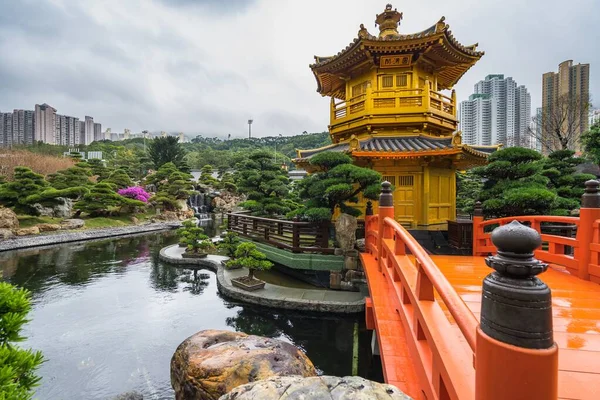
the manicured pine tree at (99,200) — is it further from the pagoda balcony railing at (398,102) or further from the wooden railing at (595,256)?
the wooden railing at (595,256)

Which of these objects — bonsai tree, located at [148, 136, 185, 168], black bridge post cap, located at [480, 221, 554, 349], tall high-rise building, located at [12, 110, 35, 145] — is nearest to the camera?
black bridge post cap, located at [480, 221, 554, 349]

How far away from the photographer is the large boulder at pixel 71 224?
18.2 m

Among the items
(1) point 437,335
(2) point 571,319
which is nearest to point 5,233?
(1) point 437,335

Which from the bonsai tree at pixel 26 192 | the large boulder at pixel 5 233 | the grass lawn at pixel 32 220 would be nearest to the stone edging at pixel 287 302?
the large boulder at pixel 5 233

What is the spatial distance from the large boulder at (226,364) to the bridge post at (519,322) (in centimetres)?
262

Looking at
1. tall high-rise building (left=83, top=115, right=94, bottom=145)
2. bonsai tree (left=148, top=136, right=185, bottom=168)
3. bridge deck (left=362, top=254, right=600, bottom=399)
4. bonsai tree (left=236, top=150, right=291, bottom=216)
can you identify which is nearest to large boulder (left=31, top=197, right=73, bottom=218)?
bonsai tree (left=236, top=150, right=291, bottom=216)

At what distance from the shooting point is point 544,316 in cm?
96

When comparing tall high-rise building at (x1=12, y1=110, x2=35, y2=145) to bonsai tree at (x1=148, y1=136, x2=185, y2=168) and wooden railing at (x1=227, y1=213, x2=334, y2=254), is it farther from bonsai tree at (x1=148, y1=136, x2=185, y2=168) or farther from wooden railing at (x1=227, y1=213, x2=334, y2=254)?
wooden railing at (x1=227, y1=213, x2=334, y2=254)

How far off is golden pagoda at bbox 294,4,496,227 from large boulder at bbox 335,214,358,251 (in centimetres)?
213

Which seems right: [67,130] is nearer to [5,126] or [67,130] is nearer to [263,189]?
[5,126]

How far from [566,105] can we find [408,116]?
1450cm

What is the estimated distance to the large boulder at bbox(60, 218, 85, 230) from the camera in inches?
717

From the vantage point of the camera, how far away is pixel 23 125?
65250 millimetres

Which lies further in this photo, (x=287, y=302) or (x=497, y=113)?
(x=497, y=113)
